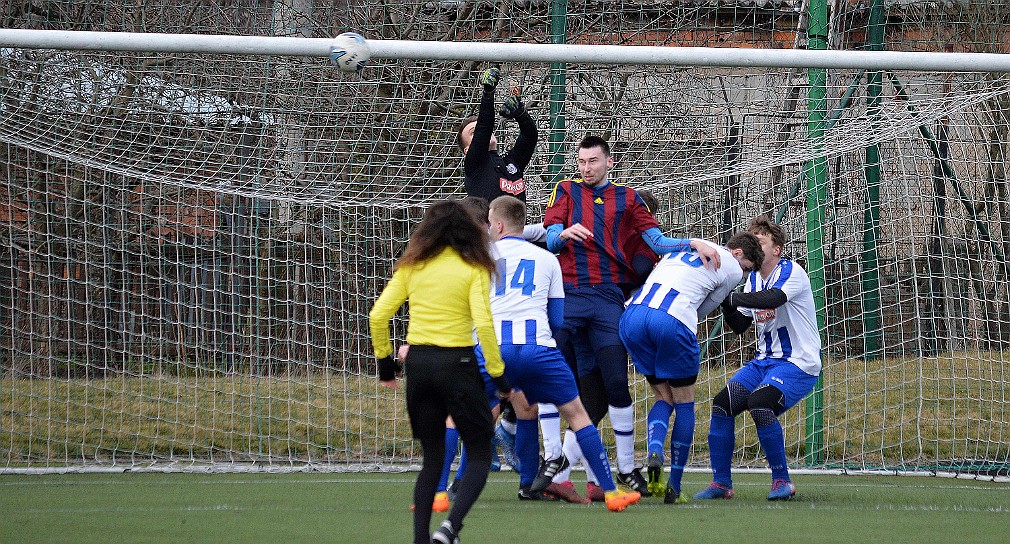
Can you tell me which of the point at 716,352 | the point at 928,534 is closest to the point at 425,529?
the point at 928,534

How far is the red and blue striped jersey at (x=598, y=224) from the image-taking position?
610cm

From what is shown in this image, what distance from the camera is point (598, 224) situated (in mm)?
6129

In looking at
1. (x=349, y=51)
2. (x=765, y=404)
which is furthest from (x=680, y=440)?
(x=349, y=51)

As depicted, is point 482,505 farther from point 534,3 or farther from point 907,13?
point 907,13

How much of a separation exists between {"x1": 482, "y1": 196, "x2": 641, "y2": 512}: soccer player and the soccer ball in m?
1.44

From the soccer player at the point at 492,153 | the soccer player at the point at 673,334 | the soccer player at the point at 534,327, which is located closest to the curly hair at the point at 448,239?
the soccer player at the point at 534,327

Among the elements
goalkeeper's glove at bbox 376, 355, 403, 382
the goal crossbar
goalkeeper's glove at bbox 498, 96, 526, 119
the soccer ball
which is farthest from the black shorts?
the goal crossbar

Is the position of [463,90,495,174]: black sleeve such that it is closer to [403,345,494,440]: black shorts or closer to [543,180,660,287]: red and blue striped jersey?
[543,180,660,287]: red and blue striped jersey

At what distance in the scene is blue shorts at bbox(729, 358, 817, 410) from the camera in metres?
5.89

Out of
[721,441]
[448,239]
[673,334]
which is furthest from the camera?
[721,441]

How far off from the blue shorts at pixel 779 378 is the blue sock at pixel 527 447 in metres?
1.13

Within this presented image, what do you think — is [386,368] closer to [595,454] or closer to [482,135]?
[595,454]

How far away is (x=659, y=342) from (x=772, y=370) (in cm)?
69

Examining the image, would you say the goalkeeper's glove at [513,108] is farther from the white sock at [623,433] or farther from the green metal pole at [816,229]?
the green metal pole at [816,229]
